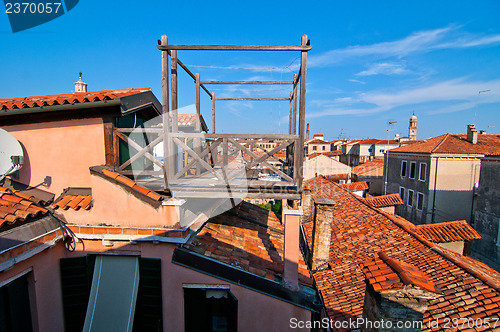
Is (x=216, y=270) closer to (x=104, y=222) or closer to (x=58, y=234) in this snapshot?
(x=104, y=222)

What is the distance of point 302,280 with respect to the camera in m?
5.18

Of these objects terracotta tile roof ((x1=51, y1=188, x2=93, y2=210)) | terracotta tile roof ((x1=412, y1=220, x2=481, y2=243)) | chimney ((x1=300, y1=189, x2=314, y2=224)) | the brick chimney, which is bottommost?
terracotta tile roof ((x1=412, y1=220, x2=481, y2=243))

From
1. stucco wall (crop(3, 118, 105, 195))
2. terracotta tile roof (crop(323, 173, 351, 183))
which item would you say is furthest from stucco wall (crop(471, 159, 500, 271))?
stucco wall (crop(3, 118, 105, 195))

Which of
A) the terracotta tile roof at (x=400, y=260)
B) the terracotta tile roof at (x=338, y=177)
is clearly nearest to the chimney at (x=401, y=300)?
the terracotta tile roof at (x=400, y=260)

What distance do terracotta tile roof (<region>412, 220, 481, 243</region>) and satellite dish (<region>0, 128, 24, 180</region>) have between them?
41.8ft

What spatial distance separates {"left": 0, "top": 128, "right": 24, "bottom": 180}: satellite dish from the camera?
4629 mm

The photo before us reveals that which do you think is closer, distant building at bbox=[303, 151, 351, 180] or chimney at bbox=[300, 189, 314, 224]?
chimney at bbox=[300, 189, 314, 224]

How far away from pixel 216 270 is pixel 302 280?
78.3 inches

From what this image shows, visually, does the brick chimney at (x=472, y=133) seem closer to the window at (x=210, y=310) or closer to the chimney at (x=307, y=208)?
the chimney at (x=307, y=208)

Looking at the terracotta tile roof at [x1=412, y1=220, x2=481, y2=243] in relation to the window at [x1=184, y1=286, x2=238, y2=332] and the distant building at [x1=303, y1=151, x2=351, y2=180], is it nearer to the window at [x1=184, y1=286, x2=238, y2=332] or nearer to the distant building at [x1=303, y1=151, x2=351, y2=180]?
the window at [x1=184, y1=286, x2=238, y2=332]

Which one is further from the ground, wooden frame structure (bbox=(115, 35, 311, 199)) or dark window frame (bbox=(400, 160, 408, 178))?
wooden frame structure (bbox=(115, 35, 311, 199))

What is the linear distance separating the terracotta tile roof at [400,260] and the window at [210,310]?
Result: 2.23 meters

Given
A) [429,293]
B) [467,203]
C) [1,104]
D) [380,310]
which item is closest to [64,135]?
[1,104]

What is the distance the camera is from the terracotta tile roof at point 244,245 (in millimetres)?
4859
